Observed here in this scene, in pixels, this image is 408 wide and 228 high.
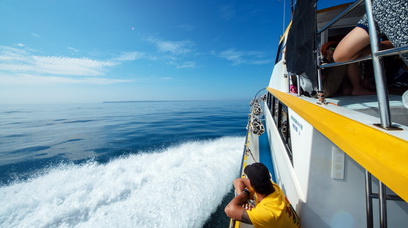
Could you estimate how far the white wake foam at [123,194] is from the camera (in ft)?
9.62

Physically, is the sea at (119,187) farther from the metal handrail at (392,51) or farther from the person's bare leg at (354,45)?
the metal handrail at (392,51)

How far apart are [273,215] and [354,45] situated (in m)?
1.68

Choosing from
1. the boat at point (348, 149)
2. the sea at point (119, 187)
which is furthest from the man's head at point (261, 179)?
the sea at point (119, 187)

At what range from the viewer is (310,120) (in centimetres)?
129

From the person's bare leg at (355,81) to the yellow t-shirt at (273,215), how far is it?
1607mm

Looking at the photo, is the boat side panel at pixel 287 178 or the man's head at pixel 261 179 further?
the boat side panel at pixel 287 178

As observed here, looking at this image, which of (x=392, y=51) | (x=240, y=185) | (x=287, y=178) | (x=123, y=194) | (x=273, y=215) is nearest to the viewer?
(x=392, y=51)

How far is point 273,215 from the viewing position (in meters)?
1.59

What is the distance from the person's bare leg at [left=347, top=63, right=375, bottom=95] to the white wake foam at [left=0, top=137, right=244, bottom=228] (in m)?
3.19

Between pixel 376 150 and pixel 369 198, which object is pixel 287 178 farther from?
pixel 376 150

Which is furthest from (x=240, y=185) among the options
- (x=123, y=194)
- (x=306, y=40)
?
(x=123, y=194)

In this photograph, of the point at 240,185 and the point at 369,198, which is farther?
the point at 240,185

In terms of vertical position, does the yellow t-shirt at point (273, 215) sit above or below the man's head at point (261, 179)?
below

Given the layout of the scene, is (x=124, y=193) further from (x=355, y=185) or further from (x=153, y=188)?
(x=355, y=185)
